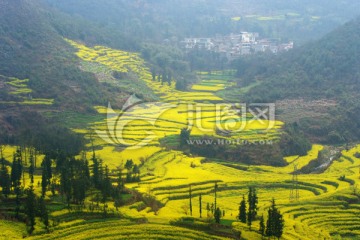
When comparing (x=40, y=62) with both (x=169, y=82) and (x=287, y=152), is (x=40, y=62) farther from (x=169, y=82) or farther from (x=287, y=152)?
(x=287, y=152)

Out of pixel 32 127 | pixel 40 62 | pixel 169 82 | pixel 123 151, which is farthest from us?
pixel 169 82

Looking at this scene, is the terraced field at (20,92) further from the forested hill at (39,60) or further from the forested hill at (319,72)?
the forested hill at (319,72)

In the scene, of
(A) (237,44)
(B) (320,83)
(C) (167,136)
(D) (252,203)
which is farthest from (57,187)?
(A) (237,44)

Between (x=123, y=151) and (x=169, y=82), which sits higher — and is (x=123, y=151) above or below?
below

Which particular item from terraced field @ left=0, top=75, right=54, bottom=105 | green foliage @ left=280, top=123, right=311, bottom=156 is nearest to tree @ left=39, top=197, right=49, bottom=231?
green foliage @ left=280, top=123, right=311, bottom=156

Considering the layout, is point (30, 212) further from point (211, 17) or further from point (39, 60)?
point (211, 17)

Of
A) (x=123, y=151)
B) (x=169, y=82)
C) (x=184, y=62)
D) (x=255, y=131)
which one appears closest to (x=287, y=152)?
(x=255, y=131)
